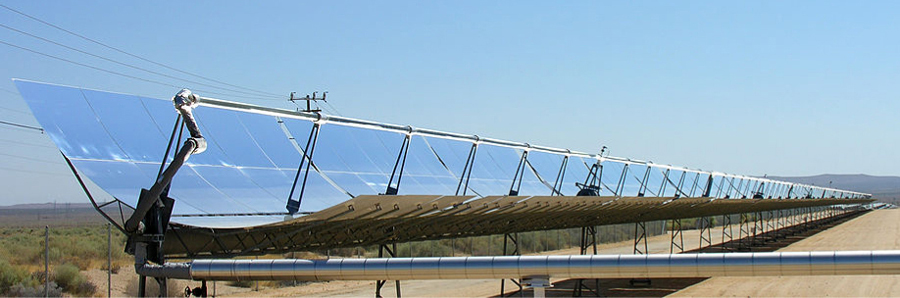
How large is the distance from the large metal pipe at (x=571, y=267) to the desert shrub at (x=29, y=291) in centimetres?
1965

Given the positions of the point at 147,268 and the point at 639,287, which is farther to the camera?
the point at 639,287

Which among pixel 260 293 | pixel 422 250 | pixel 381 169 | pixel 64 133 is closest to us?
pixel 64 133

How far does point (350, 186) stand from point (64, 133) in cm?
800

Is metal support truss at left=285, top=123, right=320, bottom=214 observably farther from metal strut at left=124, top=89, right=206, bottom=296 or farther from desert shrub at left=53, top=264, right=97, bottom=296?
desert shrub at left=53, top=264, right=97, bottom=296

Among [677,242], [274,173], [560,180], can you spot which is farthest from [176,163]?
[677,242]

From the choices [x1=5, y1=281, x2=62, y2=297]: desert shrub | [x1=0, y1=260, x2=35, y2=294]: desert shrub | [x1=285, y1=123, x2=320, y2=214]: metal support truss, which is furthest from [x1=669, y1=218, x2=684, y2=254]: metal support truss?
[x1=0, y1=260, x2=35, y2=294]: desert shrub

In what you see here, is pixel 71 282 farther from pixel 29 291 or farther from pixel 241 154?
pixel 241 154

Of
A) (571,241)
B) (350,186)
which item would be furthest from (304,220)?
(571,241)

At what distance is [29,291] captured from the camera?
105ft

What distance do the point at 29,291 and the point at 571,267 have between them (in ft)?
82.8

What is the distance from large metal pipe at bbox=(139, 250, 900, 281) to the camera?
44.4ft

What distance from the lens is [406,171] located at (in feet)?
86.4

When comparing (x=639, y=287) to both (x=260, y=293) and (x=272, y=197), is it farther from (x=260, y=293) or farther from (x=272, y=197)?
(x=272, y=197)

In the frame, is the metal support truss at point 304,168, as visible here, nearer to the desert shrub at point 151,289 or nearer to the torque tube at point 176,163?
the torque tube at point 176,163
